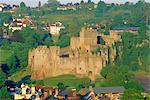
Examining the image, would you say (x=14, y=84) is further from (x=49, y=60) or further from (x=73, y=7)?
(x=73, y=7)

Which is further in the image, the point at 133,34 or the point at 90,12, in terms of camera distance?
the point at 90,12

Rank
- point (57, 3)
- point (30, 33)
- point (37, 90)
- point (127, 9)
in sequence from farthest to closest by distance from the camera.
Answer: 1. point (57, 3)
2. point (127, 9)
3. point (30, 33)
4. point (37, 90)

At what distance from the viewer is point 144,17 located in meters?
58.3

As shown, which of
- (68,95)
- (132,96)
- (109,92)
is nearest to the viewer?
(132,96)

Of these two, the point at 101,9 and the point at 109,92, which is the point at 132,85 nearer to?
the point at 109,92

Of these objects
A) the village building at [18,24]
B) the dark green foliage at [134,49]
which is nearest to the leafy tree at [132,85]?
the dark green foliage at [134,49]

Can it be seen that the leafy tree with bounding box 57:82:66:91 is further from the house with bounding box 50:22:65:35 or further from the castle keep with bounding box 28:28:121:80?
the house with bounding box 50:22:65:35

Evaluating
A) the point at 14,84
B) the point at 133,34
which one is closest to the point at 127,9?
the point at 133,34

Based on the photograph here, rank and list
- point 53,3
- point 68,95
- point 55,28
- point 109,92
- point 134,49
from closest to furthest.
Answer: point 68,95 < point 109,92 < point 134,49 < point 55,28 < point 53,3

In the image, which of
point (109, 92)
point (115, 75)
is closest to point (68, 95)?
point (109, 92)

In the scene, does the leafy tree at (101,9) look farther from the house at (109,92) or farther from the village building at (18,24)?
the house at (109,92)

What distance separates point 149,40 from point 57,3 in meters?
52.4

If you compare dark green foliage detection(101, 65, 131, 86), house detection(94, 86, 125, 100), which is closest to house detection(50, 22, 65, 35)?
dark green foliage detection(101, 65, 131, 86)

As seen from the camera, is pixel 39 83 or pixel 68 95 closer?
pixel 68 95
